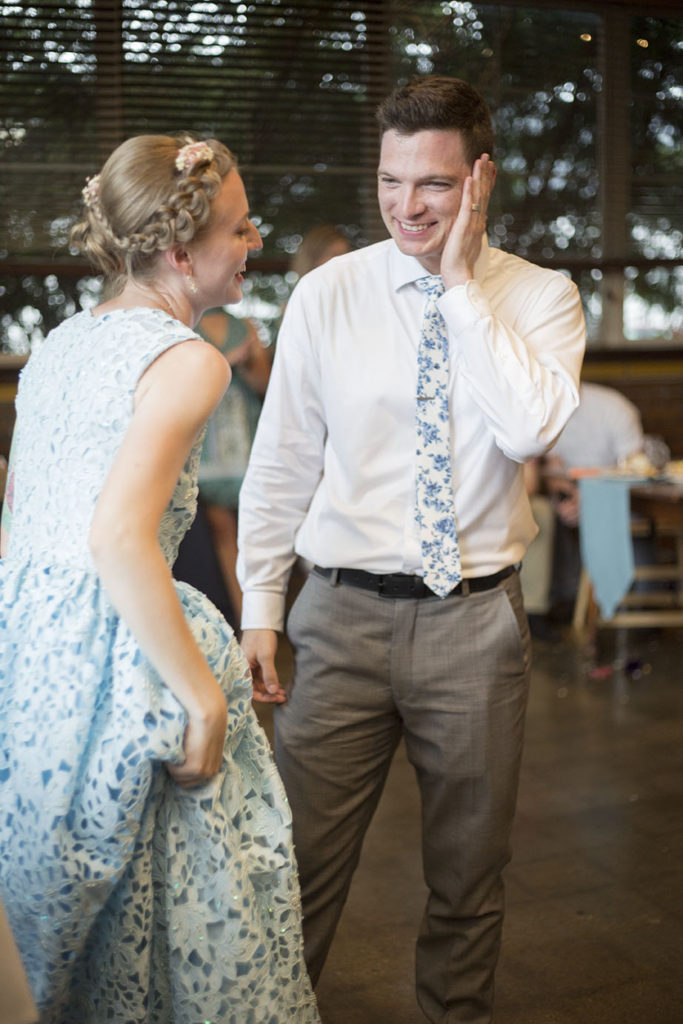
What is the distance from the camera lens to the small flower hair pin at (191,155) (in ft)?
4.75

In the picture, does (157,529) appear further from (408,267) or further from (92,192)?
(408,267)

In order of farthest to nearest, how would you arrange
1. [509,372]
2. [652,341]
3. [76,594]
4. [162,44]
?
1. [652,341]
2. [162,44]
3. [509,372]
4. [76,594]

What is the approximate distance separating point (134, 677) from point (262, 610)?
0.70 meters

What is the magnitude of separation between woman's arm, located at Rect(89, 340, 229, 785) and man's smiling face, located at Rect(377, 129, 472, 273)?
587mm

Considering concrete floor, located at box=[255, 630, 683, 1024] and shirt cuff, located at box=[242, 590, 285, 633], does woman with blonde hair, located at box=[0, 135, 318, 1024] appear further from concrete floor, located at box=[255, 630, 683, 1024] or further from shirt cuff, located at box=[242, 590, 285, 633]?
concrete floor, located at box=[255, 630, 683, 1024]

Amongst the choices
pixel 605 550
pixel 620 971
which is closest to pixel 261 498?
pixel 620 971

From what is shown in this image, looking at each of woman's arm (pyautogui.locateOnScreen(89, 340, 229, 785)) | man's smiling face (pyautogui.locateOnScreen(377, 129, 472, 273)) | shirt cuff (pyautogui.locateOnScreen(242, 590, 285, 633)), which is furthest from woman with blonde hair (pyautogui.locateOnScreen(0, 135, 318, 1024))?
shirt cuff (pyautogui.locateOnScreen(242, 590, 285, 633))

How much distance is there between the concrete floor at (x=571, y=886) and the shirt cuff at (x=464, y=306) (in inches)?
56.6

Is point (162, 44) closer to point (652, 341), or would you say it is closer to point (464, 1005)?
point (652, 341)

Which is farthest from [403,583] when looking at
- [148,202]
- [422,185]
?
[148,202]

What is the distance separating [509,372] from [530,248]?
530 centimetres

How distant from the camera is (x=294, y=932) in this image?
152cm

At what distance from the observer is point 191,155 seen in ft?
4.78

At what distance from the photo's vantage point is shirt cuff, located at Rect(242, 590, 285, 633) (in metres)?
2.05
